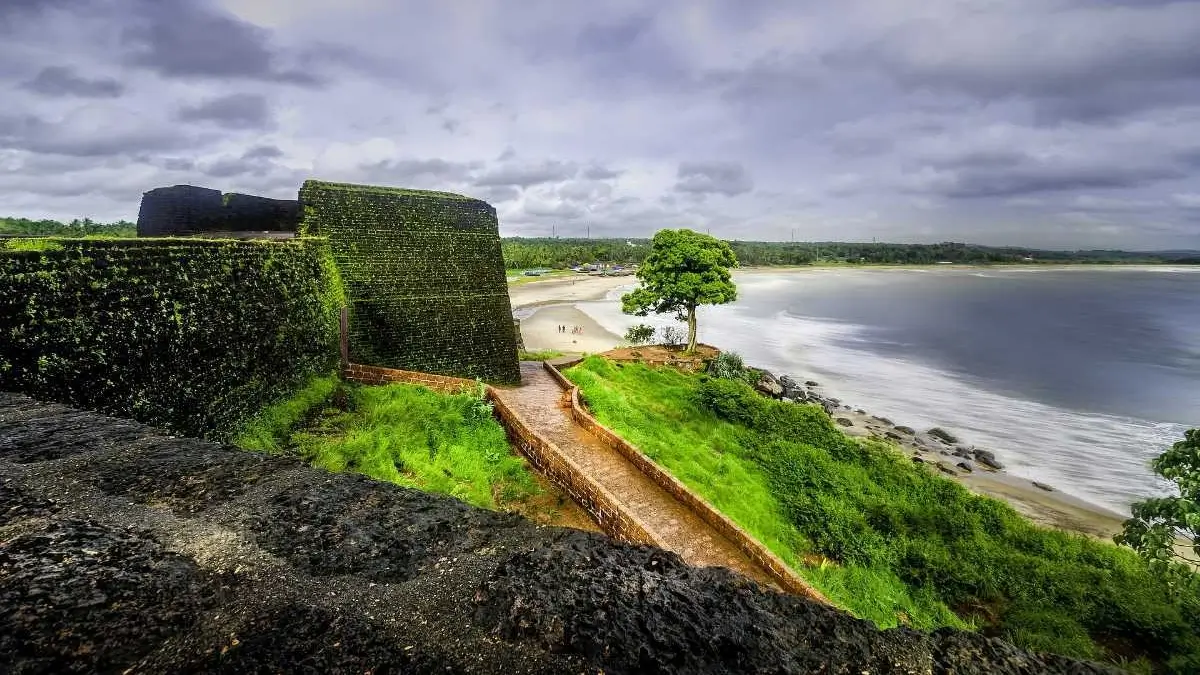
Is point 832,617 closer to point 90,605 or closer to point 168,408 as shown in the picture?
point 90,605

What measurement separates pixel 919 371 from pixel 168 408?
113ft

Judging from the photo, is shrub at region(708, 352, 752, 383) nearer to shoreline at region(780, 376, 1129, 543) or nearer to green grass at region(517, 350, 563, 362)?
shoreline at region(780, 376, 1129, 543)

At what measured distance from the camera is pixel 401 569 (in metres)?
1.99

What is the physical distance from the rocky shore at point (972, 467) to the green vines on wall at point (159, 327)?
693 inches

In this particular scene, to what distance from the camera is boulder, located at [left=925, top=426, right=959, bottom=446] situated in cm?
2101

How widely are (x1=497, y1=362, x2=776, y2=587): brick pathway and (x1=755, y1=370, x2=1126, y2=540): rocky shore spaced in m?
11.4

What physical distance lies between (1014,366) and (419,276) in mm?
34934

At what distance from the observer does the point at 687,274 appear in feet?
86.6

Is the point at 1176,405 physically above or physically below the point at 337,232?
below

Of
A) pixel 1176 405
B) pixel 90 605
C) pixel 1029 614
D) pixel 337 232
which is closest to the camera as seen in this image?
pixel 90 605

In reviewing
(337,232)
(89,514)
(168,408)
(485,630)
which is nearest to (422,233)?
(337,232)

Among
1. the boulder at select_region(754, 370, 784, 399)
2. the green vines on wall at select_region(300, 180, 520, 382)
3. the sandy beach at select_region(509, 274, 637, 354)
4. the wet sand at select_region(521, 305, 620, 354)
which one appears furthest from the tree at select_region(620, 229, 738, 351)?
the green vines on wall at select_region(300, 180, 520, 382)

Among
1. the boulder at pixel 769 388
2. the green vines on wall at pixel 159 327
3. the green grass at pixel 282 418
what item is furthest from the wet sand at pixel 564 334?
the green vines on wall at pixel 159 327

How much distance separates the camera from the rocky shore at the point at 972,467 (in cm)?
1526
